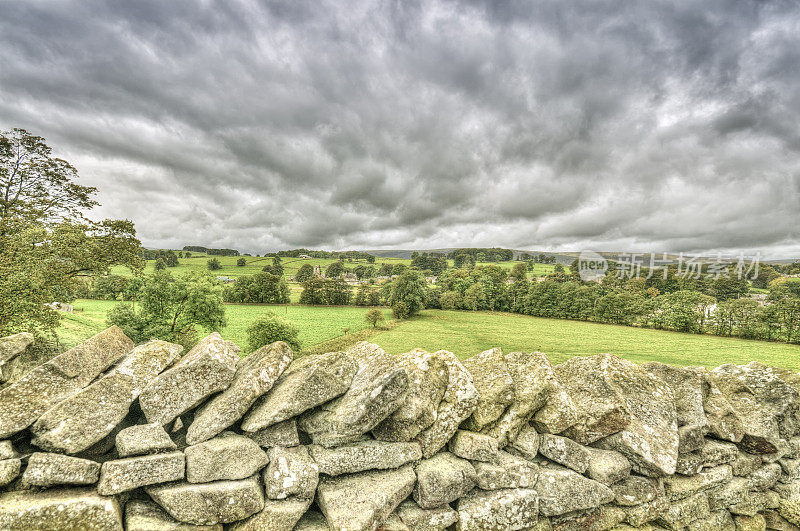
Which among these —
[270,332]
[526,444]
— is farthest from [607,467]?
[270,332]

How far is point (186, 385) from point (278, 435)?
102 cm

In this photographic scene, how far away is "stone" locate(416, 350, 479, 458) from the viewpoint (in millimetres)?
3258

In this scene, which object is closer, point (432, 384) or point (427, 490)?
point (427, 490)

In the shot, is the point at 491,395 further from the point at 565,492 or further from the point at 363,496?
the point at 363,496

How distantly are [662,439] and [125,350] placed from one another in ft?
21.8

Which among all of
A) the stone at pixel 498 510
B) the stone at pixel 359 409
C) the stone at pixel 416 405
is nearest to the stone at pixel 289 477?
the stone at pixel 359 409

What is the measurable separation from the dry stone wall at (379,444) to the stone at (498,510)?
2 centimetres

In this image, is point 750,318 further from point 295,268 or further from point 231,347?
point 295,268

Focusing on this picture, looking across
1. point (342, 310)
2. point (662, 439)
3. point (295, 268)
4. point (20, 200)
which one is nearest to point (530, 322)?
point (342, 310)

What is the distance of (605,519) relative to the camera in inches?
136

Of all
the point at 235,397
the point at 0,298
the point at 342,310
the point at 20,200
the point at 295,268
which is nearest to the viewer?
the point at 235,397

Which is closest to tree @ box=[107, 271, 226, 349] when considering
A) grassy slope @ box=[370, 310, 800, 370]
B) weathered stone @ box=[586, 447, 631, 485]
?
grassy slope @ box=[370, 310, 800, 370]

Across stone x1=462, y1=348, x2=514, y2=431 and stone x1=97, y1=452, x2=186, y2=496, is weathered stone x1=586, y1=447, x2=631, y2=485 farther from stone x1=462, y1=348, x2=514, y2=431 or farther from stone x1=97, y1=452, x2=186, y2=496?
stone x1=97, y1=452, x2=186, y2=496

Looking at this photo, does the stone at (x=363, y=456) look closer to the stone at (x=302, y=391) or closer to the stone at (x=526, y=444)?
the stone at (x=302, y=391)
